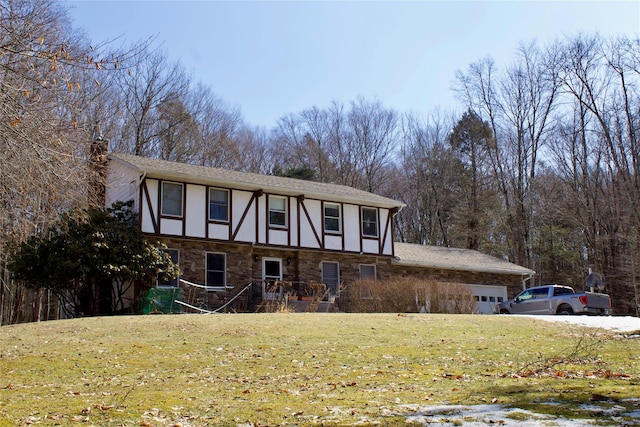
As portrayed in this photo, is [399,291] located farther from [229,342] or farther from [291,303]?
[229,342]

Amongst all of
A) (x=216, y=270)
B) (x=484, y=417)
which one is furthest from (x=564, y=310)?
(x=484, y=417)

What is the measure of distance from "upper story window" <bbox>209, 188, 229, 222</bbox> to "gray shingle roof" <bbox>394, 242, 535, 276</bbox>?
8.15m

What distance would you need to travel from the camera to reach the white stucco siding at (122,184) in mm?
25172

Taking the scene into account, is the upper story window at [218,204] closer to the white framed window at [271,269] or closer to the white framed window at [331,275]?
the white framed window at [271,269]

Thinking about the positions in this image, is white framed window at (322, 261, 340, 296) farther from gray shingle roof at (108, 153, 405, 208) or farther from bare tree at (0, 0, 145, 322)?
bare tree at (0, 0, 145, 322)

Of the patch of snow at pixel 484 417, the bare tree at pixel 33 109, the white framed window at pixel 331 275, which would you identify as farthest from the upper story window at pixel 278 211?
the patch of snow at pixel 484 417

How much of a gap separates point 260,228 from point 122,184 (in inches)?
215

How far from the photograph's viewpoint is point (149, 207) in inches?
967

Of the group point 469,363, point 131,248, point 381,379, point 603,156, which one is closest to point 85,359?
point 381,379

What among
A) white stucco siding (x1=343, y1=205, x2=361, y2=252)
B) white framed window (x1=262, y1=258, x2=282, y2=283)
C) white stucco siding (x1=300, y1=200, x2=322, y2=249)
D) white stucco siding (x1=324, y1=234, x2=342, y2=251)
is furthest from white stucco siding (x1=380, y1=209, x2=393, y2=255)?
white framed window (x1=262, y1=258, x2=282, y2=283)

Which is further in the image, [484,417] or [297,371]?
[297,371]

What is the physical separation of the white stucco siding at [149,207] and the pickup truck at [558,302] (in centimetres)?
1423

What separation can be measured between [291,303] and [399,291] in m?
3.88

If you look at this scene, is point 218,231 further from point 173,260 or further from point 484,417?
point 484,417
